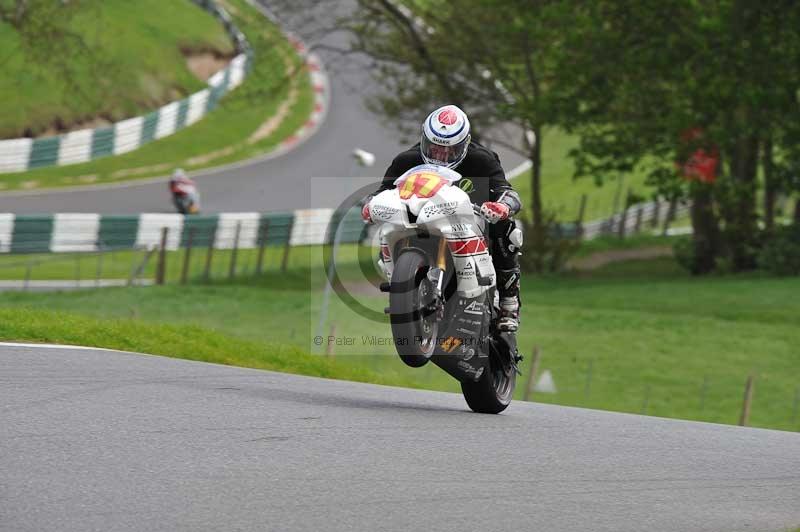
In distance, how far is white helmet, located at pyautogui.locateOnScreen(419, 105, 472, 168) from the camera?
9.65 m

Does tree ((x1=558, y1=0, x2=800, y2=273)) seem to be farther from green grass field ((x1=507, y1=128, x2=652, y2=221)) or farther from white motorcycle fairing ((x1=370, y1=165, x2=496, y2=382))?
white motorcycle fairing ((x1=370, y1=165, x2=496, y2=382))

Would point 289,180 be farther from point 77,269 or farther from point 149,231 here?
point 77,269

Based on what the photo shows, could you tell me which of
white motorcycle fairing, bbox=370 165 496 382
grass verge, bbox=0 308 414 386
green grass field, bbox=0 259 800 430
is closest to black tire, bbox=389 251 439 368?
white motorcycle fairing, bbox=370 165 496 382

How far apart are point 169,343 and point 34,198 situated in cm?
2724

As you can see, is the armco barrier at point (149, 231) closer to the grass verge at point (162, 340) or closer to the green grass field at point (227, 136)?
the green grass field at point (227, 136)

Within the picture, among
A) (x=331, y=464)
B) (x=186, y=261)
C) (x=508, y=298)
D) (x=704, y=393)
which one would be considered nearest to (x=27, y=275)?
(x=186, y=261)

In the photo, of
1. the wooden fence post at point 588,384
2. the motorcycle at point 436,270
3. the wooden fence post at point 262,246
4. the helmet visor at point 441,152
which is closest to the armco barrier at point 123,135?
the wooden fence post at point 262,246

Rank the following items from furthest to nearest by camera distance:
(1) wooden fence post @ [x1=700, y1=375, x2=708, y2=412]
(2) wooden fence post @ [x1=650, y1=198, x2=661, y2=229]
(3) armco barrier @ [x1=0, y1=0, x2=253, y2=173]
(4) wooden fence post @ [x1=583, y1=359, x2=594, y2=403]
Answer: (2) wooden fence post @ [x1=650, y1=198, x2=661, y2=229] → (3) armco barrier @ [x1=0, y1=0, x2=253, y2=173] → (4) wooden fence post @ [x1=583, y1=359, x2=594, y2=403] → (1) wooden fence post @ [x1=700, y1=375, x2=708, y2=412]

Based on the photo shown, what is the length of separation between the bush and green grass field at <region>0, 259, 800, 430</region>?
649mm

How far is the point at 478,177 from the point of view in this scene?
10.0 meters

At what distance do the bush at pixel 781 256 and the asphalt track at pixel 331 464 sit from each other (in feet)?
90.2

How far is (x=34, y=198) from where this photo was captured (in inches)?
1585

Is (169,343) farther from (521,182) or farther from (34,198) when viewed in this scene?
(521,182)

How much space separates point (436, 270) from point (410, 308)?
16.0 inches
